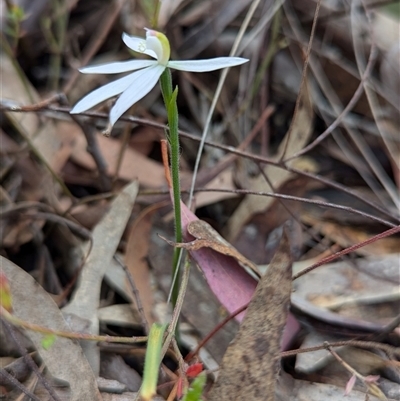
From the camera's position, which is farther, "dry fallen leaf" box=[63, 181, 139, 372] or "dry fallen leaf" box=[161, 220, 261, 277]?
"dry fallen leaf" box=[63, 181, 139, 372]

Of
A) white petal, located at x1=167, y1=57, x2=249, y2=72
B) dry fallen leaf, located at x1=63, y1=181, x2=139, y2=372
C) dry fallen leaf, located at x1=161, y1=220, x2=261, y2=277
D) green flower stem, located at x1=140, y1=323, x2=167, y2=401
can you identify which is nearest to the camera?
green flower stem, located at x1=140, y1=323, x2=167, y2=401

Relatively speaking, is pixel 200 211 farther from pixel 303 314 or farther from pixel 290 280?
pixel 290 280

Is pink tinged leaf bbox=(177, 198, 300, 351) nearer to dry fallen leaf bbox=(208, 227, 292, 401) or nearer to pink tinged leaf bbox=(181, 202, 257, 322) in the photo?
pink tinged leaf bbox=(181, 202, 257, 322)

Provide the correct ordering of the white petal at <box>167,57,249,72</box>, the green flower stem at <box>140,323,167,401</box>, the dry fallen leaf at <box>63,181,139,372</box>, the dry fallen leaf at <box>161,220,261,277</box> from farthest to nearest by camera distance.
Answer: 1. the dry fallen leaf at <box>63,181,139,372</box>
2. the dry fallen leaf at <box>161,220,261,277</box>
3. the white petal at <box>167,57,249,72</box>
4. the green flower stem at <box>140,323,167,401</box>

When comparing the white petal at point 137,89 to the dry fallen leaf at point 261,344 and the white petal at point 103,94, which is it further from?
the dry fallen leaf at point 261,344

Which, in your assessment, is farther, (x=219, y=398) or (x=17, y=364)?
(x=17, y=364)

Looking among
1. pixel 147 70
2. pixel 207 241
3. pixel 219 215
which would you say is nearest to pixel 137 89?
pixel 147 70

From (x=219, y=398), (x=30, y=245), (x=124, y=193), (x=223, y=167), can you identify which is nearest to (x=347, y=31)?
(x=223, y=167)

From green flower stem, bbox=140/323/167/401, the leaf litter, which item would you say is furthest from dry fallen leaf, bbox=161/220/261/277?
green flower stem, bbox=140/323/167/401
